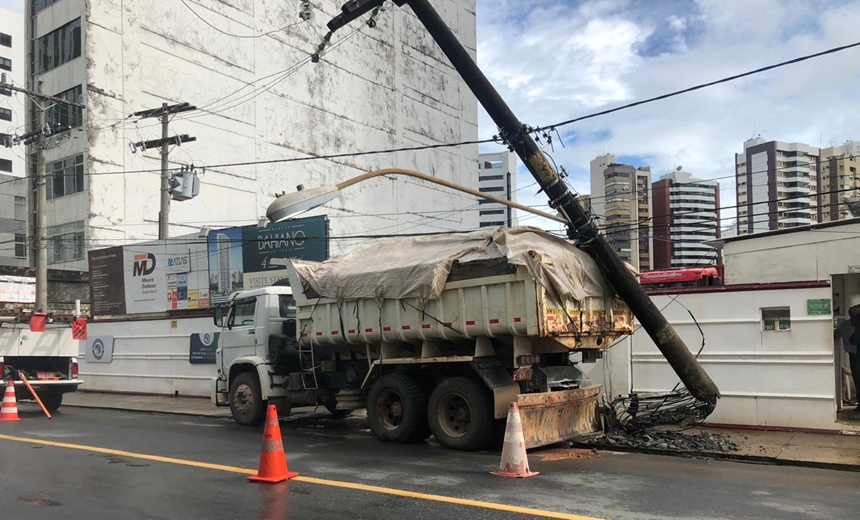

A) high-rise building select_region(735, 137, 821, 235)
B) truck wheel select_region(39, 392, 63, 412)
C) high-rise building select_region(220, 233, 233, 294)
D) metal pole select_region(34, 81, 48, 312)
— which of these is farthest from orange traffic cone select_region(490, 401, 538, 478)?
high-rise building select_region(735, 137, 821, 235)

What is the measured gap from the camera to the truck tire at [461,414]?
977cm

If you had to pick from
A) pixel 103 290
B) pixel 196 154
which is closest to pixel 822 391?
pixel 103 290

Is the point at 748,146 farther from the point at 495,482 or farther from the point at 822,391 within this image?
the point at 495,482

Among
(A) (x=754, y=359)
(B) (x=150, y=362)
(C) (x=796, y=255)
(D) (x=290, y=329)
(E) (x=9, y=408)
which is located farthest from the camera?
(B) (x=150, y=362)

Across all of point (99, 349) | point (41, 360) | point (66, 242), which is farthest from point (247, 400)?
point (66, 242)

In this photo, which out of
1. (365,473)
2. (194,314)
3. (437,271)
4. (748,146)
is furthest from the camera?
(748,146)

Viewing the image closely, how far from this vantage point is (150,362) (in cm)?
2077

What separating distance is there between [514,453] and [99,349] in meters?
17.8

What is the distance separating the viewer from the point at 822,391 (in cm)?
1099

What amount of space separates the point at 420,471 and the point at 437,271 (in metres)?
2.95

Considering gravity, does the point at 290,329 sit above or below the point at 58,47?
below

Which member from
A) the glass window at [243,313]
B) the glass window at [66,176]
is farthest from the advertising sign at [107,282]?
the glass window at [243,313]

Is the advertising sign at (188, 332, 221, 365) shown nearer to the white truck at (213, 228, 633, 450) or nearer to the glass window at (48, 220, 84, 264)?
the white truck at (213, 228, 633, 450)

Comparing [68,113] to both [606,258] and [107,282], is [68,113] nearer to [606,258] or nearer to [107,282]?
[107,282]
